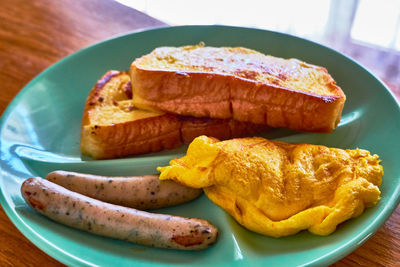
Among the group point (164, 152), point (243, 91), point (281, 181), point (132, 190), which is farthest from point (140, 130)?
point (281, 181)

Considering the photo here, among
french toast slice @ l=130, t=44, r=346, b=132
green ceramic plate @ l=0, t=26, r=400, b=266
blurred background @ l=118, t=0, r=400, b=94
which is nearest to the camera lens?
green ceramic plate @ l=0, t=26, r=400, b=266

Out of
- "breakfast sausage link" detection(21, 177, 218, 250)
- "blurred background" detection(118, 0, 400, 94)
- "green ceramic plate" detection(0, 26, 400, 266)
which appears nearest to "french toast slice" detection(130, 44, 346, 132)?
"green ceramic plate" detection(0, 26, 400, 266)

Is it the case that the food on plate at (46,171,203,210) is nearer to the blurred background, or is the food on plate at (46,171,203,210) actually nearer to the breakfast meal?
the breakfast meal

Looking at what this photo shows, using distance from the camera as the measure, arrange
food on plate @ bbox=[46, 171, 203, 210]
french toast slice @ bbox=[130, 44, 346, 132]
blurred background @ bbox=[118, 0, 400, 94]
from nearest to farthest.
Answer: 1. food on plate @ bbox=[46, 171, 203, 210]
2. french toast slice @ bbox=[130, 44, 346, 132]
3. blurred background @ bbox=[118, 0, 400, 94]

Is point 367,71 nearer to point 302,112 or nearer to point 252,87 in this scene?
point 302,112

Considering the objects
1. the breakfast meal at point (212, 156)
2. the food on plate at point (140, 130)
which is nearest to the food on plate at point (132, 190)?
the breakfast meal at point (212, 156)

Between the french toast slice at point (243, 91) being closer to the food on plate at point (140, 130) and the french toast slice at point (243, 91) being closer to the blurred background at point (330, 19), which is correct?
the food on plate at point (140, 130)

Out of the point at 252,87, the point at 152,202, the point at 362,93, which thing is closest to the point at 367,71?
the point at 362,93
